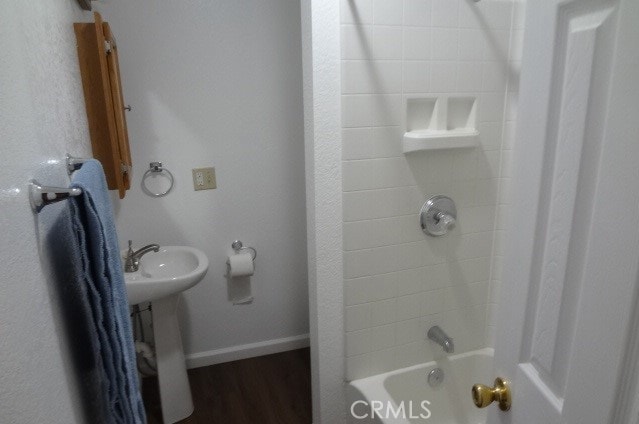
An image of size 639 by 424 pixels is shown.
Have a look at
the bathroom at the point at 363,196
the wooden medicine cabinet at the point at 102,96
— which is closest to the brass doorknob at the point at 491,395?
the bathroom at the point at 363,196

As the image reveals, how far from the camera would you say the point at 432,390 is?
1.79 meters

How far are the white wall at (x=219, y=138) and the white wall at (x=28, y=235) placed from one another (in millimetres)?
1117

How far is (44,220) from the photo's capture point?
663mm

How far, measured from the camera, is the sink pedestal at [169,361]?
192 centimetres

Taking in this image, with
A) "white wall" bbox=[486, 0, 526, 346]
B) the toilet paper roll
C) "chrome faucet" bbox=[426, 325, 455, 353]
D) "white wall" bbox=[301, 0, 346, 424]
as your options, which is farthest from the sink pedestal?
"white wall" bbox=[486, 0, 526, 346]

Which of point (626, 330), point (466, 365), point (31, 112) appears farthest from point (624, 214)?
point (466, 365)

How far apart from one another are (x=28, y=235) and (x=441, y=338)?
5.02 feet

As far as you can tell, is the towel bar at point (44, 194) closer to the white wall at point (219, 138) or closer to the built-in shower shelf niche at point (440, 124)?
the built-in shower shelf niche at point (440, 124)

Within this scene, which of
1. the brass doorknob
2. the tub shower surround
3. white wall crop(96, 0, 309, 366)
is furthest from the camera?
white wall crop(96, 0, 309, 366)

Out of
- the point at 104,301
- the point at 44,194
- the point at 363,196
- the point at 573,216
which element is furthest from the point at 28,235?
the point at 363,196

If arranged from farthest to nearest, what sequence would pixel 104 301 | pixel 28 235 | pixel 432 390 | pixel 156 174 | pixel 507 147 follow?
pixel 156 174 → pixel 432 390 → pixel 507 147 → pixel 104 301 → pixel 28 235

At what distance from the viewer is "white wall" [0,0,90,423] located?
0.49 meters

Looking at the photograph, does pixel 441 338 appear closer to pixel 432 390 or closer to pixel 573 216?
pixel 432 390

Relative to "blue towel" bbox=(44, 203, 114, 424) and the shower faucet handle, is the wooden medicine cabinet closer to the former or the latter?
"blue towel" bbox=(44, 203, 114, 424)
